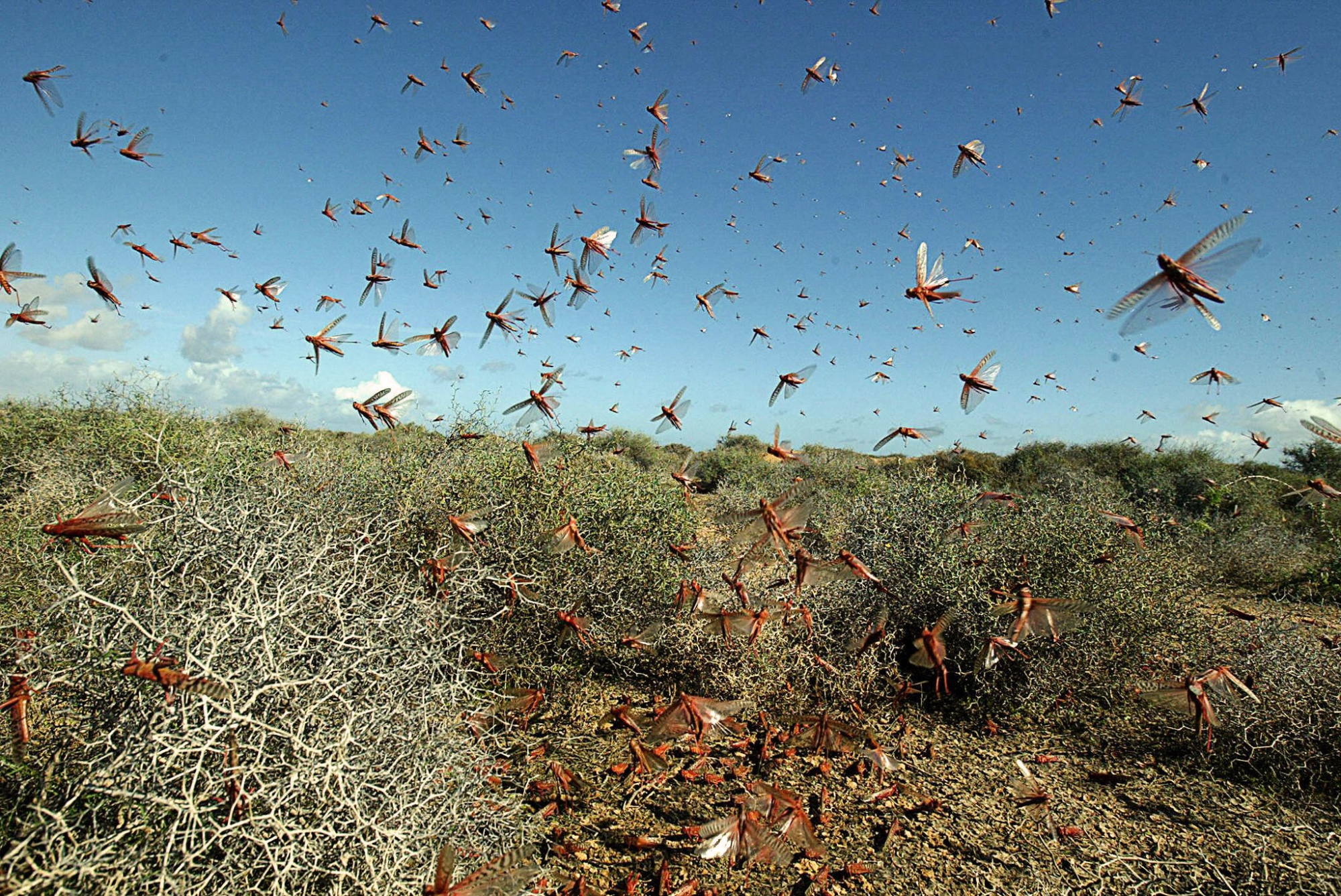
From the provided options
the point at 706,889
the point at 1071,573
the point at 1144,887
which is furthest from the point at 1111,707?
the point at 706,889

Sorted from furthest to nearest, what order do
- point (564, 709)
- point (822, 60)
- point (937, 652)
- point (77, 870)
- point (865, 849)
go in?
point (822, 60) → point (564, 709) → point (937, 652) → point (865, 849) → point (77, 870)

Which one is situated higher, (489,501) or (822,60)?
(822,60)

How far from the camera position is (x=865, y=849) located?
360 centimetres

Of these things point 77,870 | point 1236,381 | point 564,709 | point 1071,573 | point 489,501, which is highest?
point 1236,381

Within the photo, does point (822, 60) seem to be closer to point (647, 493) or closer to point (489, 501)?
point (647, 493)

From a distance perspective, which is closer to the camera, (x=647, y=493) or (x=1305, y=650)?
(x=1305, y=650)

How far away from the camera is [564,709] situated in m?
5.15

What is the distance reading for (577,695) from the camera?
540 cm

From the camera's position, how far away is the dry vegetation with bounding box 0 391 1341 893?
7.56 ft

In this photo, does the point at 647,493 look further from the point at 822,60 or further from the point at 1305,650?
the point at 1305,650

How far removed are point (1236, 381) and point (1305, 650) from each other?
2.28m

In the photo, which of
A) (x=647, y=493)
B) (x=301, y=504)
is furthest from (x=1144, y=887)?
(x=301, y=504)

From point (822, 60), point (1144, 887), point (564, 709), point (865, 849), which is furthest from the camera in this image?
point (822, 60)

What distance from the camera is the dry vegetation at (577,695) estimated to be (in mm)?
2305
